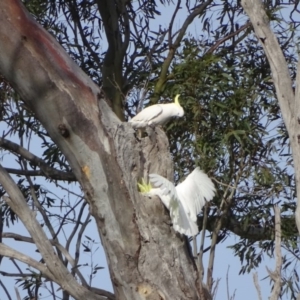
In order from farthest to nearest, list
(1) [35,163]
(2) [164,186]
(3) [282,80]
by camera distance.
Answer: (1) [35,163] → (3) [282,80] → (2) [164,186]

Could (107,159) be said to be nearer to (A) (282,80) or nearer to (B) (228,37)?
(A) (282,80)

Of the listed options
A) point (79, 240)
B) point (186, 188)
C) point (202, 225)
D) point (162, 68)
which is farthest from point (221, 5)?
point (186, 188)

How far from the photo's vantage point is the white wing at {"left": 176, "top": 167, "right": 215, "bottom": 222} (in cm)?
327

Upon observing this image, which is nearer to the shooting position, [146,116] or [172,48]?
[146,116]

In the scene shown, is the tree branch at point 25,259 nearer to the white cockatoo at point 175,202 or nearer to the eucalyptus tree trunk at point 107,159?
the eucalyptus tree trunk at point 107,159

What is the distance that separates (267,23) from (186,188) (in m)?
0.83

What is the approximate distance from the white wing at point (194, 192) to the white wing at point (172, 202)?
3.8 inches

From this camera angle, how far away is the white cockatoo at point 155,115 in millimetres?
3924

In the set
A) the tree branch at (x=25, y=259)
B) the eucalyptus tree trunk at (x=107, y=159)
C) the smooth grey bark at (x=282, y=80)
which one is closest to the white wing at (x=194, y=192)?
the eucalyptus tree trunk at (x=107, y=159)

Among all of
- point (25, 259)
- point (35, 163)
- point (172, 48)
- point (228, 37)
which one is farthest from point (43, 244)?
point (228, 37)

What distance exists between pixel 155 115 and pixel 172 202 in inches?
39.8

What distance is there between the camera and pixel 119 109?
17.1 feet

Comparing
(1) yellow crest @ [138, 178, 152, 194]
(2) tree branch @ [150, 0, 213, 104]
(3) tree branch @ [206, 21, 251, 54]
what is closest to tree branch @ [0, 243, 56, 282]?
(1) yellow crest @ [138, 178, 152, 194]

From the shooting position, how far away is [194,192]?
3426mm
